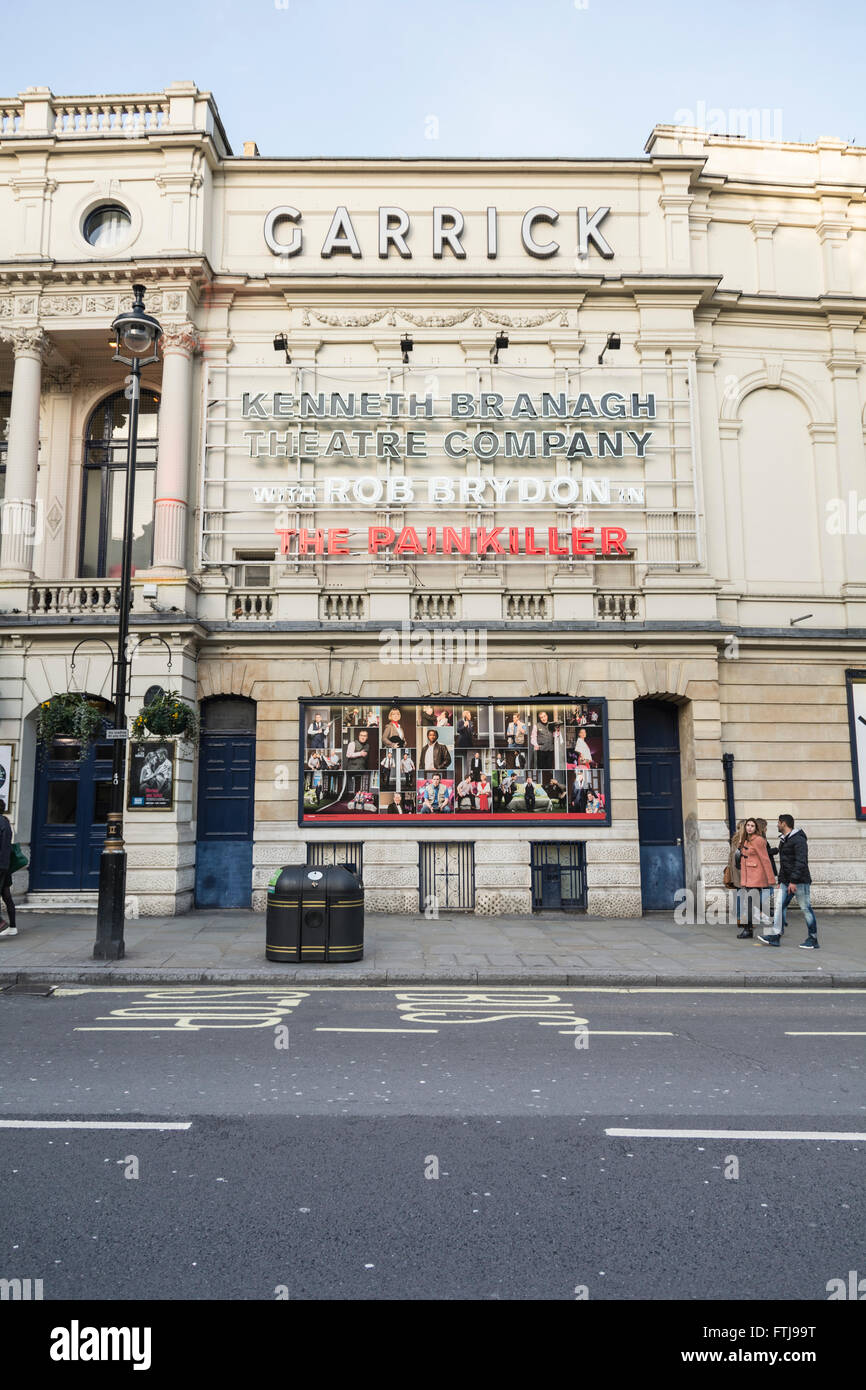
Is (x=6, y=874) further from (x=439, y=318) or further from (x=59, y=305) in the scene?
(x=439, y=318)

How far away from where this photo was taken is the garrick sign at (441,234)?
1938cm

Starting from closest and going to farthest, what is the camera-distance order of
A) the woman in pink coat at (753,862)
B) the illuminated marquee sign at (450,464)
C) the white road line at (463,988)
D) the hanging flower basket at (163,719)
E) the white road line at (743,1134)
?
the white road line at (743,1134), the white road line at (463,988), the woman in pink coat at (753,862), the hanging flower basket at (163,719), the illuminated marquee sign at (450,464)

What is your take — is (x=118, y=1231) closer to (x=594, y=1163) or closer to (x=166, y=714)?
(x=594, y=1163)

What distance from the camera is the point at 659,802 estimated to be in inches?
717

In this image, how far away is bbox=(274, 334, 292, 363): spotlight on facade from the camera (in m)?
18.9

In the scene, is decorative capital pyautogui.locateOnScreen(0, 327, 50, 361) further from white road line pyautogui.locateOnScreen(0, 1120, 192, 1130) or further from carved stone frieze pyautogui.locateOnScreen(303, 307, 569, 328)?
white road line pyautogui.locateOnScreen(0, 1120, 192, 1130)

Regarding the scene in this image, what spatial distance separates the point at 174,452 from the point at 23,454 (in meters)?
3.18

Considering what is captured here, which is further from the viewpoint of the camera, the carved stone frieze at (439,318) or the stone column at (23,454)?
the carved stone frieze at (439,318)

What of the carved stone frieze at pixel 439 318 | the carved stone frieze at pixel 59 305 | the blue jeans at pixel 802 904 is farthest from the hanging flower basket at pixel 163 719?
the blue jeans at pixel 802 904

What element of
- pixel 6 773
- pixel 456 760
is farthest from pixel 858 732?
pixel 6 773

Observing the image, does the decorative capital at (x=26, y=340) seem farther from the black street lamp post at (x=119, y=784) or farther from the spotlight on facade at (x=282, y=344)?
the black street lamp post at (x=119, y=784)

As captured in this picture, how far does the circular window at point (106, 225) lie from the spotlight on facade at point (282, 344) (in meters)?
4.20

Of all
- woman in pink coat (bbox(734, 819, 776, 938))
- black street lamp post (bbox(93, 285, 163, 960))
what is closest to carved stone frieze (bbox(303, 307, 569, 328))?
black street lamp post (bbox(93, 285, 163, 960))
